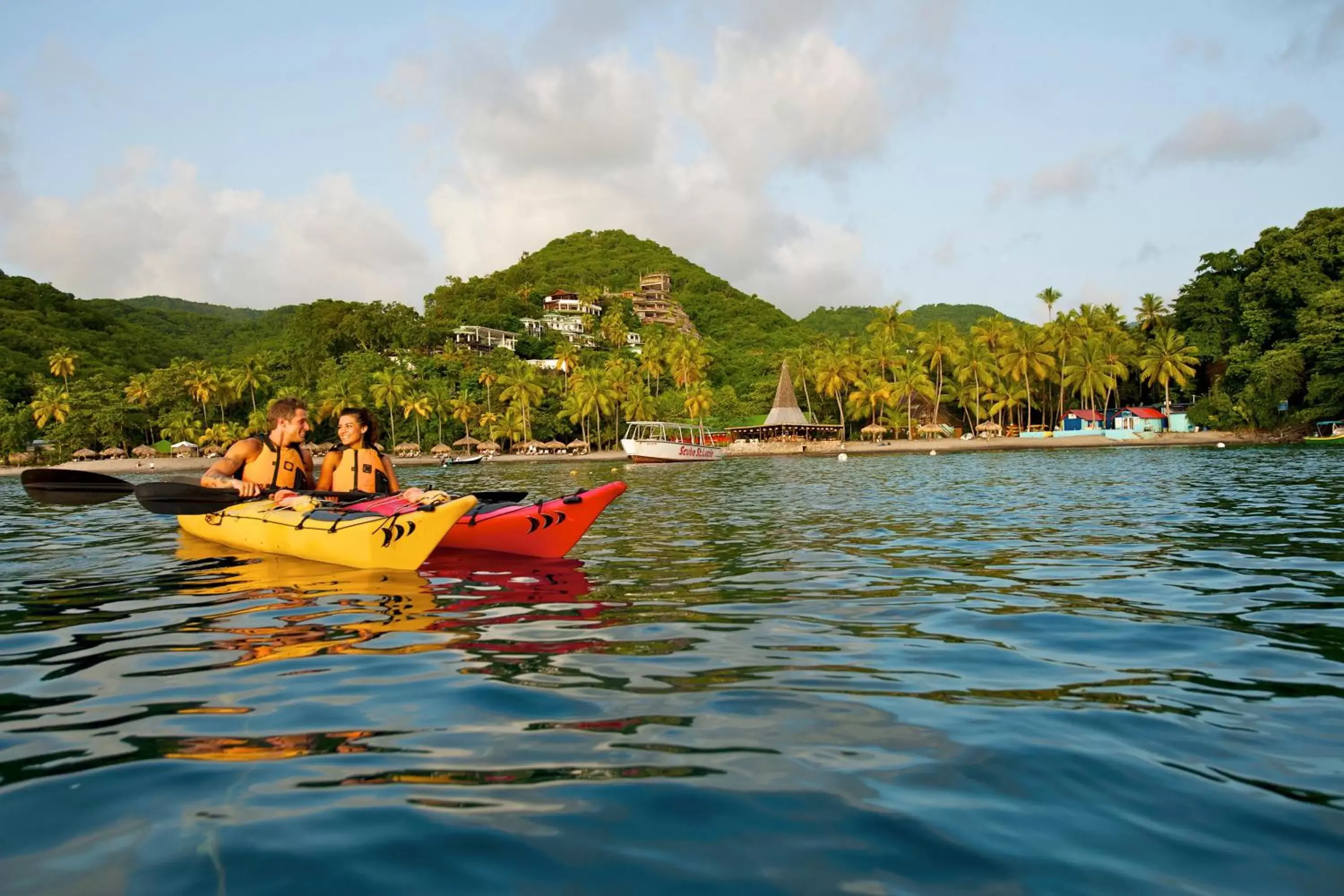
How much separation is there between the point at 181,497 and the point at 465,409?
77106 mm

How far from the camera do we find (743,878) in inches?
110

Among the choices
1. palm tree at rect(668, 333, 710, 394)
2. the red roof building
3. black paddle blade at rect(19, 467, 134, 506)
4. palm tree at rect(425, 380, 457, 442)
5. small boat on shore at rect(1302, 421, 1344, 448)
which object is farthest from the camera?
palm tree at rect(668, 333, 710, 394)

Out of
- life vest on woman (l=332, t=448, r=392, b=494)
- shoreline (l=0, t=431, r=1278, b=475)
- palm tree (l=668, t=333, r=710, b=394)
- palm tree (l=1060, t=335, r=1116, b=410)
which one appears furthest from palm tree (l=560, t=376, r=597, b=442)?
life vest on woman (l=332, t=448, r=392, b=494)

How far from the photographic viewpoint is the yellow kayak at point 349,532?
9.67m

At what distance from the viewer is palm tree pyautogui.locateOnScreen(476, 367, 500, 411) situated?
9100cm

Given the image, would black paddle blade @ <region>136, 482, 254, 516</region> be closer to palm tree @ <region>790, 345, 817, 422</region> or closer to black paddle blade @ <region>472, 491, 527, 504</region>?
black paddle blade @ <region>472, 491, 527, 504</region>

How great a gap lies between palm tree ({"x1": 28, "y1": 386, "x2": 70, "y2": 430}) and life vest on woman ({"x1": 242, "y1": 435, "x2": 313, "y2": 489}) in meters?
89.3

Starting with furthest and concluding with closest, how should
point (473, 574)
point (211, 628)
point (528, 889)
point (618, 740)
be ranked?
point (473, 574), point (211, 628), point (618, 740), point (528, 889)

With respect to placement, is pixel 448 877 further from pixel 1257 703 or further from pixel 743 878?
pixel 1257 703

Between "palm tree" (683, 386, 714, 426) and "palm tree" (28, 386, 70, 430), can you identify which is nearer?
"palm tree" (28, 386, 70, 430)

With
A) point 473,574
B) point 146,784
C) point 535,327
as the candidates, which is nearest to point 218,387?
point 535,327

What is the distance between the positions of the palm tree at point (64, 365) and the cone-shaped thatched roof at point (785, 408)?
7264 cm

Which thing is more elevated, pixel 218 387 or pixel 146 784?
pixel 218 387

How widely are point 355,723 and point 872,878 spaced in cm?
293
